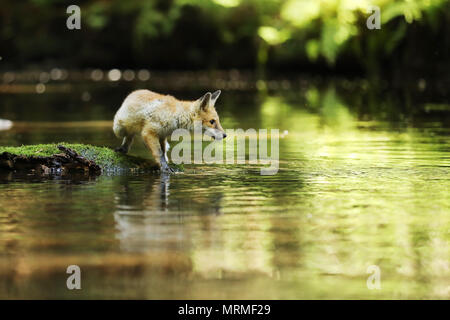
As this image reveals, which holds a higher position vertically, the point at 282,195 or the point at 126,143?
the point at 126,143

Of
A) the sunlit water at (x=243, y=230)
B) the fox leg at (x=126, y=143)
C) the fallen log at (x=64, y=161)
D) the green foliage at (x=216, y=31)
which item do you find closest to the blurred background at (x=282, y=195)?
the sunlit water at (x=243, y=230)

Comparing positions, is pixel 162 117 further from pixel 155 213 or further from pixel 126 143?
pixel 155 213

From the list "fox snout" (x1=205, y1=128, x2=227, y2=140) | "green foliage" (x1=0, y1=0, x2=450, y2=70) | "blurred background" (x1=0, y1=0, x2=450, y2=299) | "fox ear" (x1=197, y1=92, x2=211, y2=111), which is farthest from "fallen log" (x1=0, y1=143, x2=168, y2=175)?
"green foliage" (x1=0, y1=0, x2=450, y2=70)

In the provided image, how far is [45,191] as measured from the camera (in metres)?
9.32


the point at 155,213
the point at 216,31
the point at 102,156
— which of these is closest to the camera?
the point at 155,213

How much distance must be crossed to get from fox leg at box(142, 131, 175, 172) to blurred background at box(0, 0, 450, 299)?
0.34m

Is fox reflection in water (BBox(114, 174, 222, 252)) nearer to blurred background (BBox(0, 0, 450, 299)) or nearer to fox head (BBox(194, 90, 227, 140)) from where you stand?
blurred background (BBox(0, 0, 450, 299))

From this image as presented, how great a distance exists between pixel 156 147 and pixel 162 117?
0.34 metres

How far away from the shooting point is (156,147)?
1068 cm

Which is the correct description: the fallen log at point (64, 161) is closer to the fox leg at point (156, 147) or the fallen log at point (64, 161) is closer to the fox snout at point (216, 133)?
the fox leg at point (156, 147)

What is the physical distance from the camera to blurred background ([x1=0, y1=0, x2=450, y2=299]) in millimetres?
5910

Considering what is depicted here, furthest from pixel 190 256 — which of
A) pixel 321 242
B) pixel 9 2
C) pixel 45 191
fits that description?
pixel 9 2

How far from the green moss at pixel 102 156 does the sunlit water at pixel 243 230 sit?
44 cm

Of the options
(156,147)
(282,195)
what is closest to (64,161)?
(156,147)
